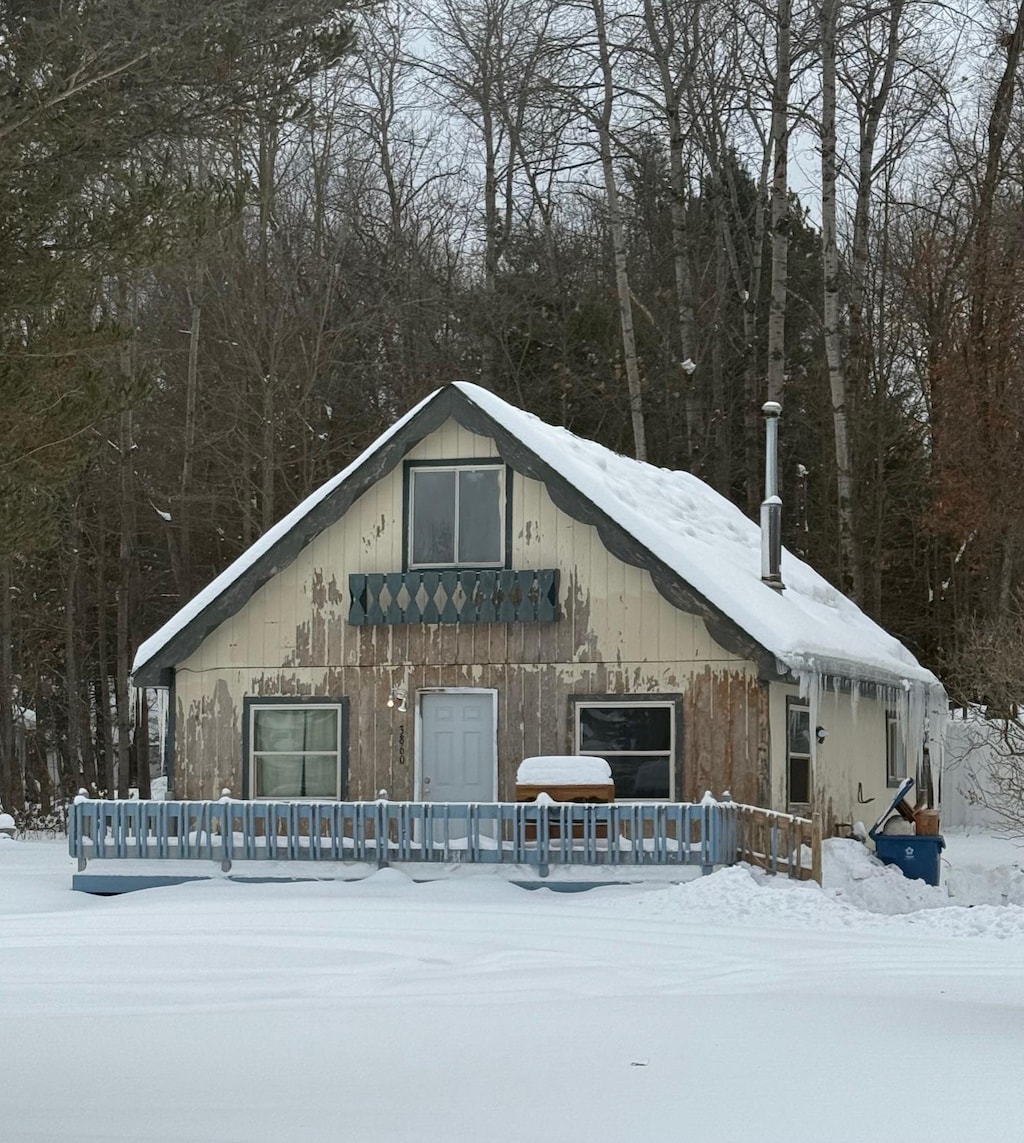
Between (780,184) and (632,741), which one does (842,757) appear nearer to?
(632,741)

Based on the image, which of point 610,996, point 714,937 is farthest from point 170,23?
point 714,937

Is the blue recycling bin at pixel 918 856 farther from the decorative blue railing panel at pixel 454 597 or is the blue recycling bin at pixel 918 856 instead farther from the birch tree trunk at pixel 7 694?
the birch tree trunk at pixel 7 694

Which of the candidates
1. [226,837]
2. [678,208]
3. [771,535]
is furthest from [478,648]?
[678,208]

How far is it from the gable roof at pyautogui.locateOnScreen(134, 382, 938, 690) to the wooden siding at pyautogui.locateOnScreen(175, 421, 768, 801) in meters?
0.35

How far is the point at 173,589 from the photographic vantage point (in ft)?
129

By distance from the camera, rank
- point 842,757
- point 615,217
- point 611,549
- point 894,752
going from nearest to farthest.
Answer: point 611,549
point 842,757
point 894,752
point 615,217

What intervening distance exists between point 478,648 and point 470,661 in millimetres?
173

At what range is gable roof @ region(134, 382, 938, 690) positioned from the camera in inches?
756

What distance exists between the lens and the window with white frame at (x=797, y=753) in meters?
20.5

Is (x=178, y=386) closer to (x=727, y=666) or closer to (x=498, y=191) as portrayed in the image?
(x=498, y=191)

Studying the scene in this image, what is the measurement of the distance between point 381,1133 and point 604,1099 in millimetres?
1209

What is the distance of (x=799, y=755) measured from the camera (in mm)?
20891

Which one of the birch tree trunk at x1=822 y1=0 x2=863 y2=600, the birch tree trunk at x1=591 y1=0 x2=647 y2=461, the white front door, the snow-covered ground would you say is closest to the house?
the white front door

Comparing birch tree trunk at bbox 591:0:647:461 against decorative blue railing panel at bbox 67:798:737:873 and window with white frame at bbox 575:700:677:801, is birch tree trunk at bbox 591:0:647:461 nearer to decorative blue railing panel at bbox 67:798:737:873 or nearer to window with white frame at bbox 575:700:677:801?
window with white frame at bbox 575:700:677:801
